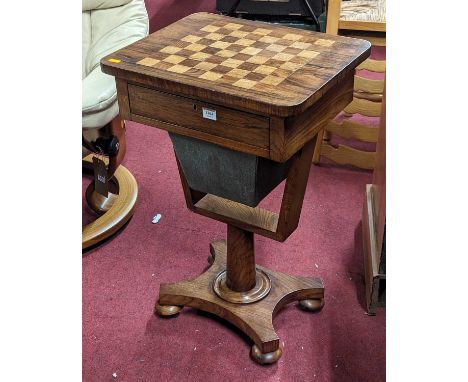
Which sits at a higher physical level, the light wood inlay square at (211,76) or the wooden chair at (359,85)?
the light wood inlay square at (211,76)

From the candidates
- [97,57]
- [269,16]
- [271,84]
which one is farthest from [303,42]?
[269,16]

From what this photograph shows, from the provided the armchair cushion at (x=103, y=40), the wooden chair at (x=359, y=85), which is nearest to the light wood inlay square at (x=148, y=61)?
the armchair cushion at (x=103, y=40)

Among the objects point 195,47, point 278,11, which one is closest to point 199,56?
point 195,47

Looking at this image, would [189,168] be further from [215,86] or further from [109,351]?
[109,351]

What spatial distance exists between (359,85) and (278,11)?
20.3 inches

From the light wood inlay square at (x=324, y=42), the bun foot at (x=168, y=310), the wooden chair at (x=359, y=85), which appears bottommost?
the bun foot at (x=168, y=310)

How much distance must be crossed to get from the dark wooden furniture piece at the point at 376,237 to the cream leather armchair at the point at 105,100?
2.63 ft

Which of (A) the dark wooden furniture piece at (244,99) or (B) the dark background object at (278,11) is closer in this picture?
(A) the dark wooden furniture piece at (244,99)

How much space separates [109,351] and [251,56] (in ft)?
2.86

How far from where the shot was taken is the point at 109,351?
1.72m

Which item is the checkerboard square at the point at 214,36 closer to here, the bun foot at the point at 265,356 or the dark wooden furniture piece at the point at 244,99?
the dark wooden furniture piece at the point at 244,99

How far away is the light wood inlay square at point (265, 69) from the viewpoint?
1324mm

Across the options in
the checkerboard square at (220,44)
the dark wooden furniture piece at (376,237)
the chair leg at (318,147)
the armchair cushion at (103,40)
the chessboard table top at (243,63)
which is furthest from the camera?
the chair leg at (318,147)

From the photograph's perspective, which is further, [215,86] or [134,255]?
[134,255]
